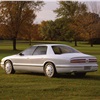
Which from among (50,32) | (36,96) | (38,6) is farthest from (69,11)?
(36,96)

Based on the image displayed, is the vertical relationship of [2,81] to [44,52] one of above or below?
below

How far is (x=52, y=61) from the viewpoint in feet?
48.9

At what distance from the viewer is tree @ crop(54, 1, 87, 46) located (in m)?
92.5

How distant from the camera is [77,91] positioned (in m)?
10.9

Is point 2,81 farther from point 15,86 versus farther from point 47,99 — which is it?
point 47,99

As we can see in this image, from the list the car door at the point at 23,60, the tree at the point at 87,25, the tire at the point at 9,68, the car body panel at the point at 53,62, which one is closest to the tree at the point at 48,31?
the tree at the point at 87,25

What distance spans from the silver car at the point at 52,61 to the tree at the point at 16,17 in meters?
43.2

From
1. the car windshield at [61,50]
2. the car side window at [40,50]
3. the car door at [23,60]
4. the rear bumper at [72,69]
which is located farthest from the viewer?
the car door at [23,60]

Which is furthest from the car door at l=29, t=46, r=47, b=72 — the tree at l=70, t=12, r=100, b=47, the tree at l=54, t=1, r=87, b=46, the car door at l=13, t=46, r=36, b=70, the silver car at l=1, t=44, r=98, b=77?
the tree at l=54, t=1, r=87, b=46

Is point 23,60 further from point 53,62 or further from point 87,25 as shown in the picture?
point 87,25

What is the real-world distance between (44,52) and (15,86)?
13.2ft

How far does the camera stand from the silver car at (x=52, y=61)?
14516mm

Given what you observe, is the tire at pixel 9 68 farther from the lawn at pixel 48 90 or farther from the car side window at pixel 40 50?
the lawn at pixel 48 90

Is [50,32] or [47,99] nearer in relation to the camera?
[47,99]
